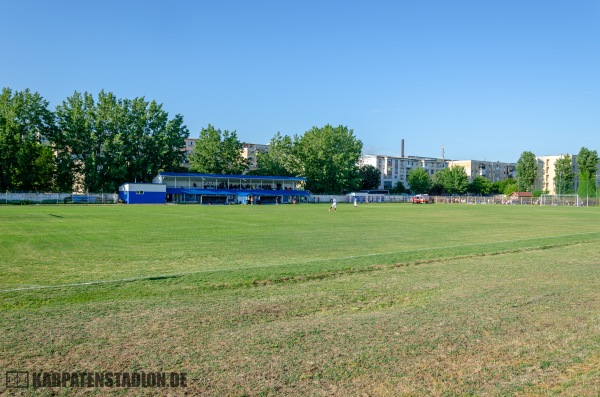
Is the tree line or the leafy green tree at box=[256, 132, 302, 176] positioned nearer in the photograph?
the tree line

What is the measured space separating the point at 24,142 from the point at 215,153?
37.4 m

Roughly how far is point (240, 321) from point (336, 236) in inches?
591

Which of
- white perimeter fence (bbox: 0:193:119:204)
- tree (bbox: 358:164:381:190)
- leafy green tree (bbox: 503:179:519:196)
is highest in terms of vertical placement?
tree (bbox: 358:164:381:190)

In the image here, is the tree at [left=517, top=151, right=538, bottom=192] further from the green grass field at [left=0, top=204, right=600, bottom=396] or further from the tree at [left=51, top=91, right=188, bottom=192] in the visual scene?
the green grass field at [left=0, top=204, right=600, bottom=396]

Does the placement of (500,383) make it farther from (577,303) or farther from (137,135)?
(137,135)

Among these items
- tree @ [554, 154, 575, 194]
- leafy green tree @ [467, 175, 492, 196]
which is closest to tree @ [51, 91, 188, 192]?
leafy green tree @ [467, 175, 492, 196]

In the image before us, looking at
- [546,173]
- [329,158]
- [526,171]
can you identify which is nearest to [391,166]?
[526,171]

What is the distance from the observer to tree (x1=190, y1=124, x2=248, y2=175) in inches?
4027

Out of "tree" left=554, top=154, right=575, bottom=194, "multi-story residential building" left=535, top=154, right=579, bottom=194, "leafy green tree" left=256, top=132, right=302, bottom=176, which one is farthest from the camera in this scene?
"multi-story residential building" left=535, top=154, right=579, bottom=194

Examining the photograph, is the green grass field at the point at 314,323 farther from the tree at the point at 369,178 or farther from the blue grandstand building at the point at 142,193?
the tree at the point at 369,178

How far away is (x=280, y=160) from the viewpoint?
4596 inches

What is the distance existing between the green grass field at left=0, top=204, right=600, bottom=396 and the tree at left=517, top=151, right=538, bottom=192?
13807cm

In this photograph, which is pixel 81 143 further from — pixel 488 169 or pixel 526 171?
pixel 488 169

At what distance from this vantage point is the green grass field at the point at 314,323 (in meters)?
5.10
